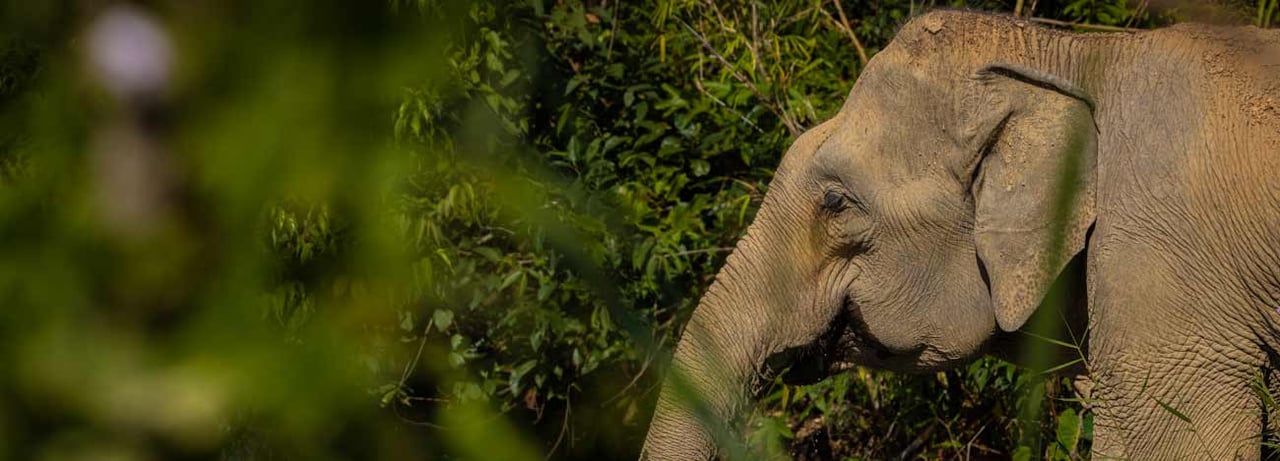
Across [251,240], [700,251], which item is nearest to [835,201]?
[700,251]

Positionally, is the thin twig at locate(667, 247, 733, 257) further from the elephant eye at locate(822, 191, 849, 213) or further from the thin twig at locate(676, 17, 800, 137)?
the elephant eye at locate(822, 191, 849, 213)

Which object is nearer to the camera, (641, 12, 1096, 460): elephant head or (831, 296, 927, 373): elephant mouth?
(641, 12, 1096, 460): elephant head

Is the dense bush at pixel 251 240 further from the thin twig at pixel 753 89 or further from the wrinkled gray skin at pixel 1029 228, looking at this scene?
the thin twig at pixel 753 89

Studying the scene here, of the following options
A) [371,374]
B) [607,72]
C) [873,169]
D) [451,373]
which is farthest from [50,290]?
[607,72]

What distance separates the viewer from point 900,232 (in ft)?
11.4

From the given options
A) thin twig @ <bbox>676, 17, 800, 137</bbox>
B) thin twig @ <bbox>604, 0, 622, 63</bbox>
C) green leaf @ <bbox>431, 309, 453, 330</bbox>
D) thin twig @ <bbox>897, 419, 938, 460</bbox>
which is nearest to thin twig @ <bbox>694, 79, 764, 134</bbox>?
thin twig @ <bbox>676, 17, 800, 137</bbox>

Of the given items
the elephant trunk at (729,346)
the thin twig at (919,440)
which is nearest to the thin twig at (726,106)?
the thin twig at (919,440)

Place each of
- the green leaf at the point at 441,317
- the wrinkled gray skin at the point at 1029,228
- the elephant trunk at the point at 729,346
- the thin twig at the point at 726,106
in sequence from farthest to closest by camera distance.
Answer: the thin twig at the point at 726,106 → the green leaf at the point at 441,317 → the elephant trunk at the point at 729,346 → the wrinkled gray skin at the point at 1029,228

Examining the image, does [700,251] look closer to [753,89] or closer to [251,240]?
[753,89]

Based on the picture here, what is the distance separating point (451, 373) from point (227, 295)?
261 mm

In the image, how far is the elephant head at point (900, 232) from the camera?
3.20 m

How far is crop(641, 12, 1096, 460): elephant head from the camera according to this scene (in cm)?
320

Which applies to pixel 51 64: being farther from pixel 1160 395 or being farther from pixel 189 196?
pixel 1160 395

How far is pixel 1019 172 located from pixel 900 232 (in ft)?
1.14
